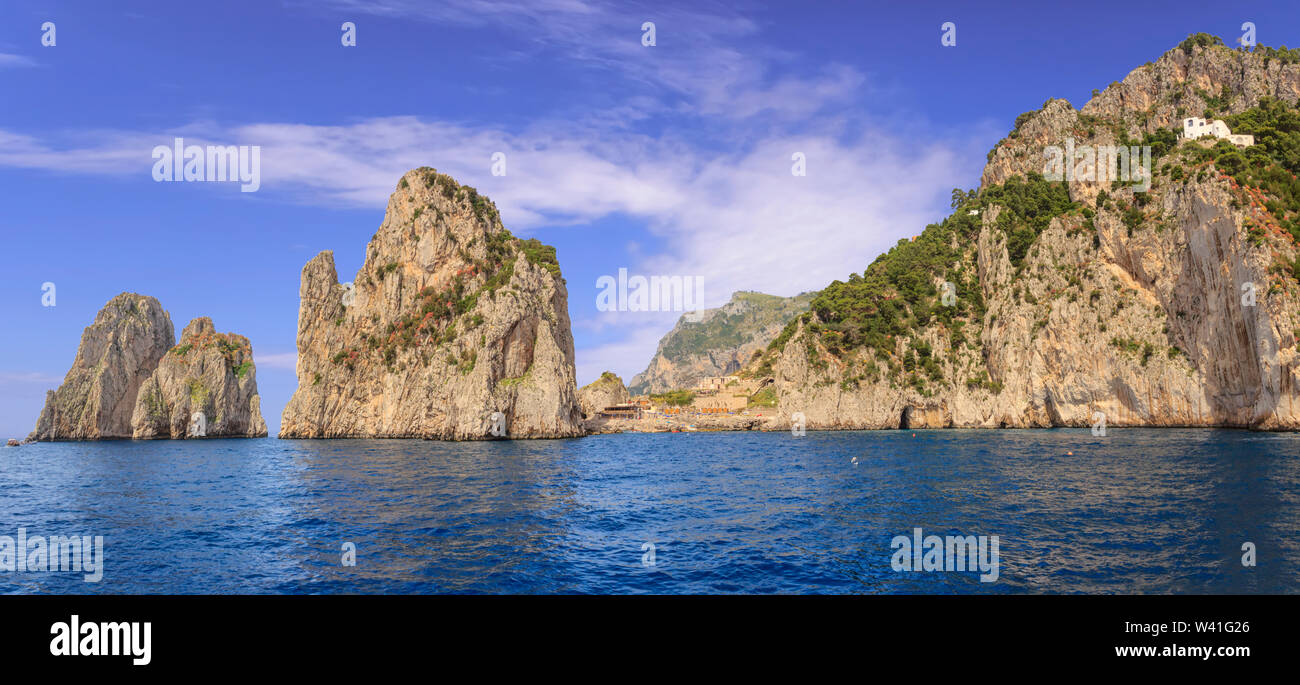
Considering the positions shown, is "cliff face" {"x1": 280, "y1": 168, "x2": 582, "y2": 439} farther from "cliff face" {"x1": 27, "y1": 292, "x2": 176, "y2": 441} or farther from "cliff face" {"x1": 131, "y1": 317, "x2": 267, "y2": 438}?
"cliff face" {"x1": 27, "y1": 292, "x2": 176, "y2": 441}

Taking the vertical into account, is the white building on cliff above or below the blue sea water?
above

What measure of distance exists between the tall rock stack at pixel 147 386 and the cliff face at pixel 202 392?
7.0 inches

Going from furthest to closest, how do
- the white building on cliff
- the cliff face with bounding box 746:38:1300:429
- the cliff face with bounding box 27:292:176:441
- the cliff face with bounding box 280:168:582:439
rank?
Result: the cliff face with bounding box 27:292:176:441 < the cliff face with bounding box 280:168:582:439 < the white building on cliff < the cliff face with bounding box 746:38:1300:429

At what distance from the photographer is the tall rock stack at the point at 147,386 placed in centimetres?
13200

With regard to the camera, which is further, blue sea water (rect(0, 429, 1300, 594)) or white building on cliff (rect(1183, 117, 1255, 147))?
white building on cliff (rect(1183, 117, 1255, 147))

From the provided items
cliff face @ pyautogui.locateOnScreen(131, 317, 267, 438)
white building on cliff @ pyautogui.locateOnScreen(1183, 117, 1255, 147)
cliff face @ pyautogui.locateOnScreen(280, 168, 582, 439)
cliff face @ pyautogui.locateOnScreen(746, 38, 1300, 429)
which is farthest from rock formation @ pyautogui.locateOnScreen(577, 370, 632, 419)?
white building on cliff @ pyautogui.locateOnScreen(1183, 117, 1255, 147)

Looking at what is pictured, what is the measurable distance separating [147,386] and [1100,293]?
185 metres

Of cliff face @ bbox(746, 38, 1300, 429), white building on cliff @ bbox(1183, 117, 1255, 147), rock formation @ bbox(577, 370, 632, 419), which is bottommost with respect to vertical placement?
rock formation @ bbox(577, 370, 632, 419)

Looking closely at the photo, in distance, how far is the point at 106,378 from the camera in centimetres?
13362

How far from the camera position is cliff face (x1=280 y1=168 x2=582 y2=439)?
9362 centimetres

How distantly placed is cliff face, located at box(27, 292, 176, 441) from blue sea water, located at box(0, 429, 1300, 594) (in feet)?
348

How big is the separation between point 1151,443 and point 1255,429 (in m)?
19.5
